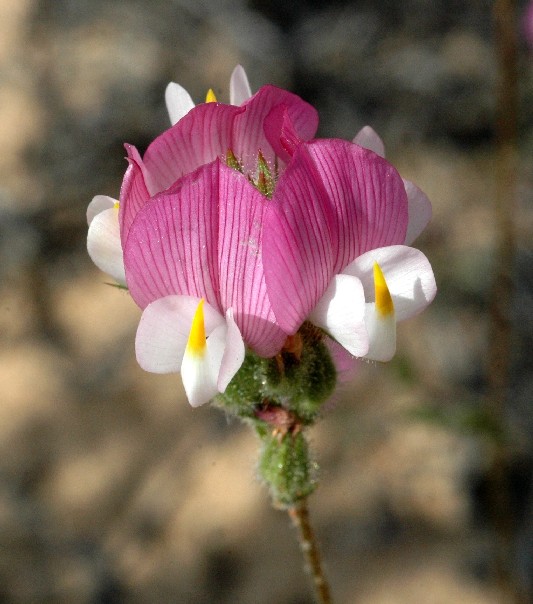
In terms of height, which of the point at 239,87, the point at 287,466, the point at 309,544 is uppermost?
the point at 239,87

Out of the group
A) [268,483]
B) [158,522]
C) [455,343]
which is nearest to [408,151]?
[455,343]

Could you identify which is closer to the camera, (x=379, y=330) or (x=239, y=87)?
(x=379, y=330)

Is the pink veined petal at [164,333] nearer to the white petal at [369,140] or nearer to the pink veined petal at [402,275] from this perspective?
the pink veined petal at [402,275]

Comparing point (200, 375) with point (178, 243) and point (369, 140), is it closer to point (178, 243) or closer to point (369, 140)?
point (178, 243)

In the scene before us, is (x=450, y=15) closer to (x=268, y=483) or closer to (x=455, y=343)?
(x=455, y=343)

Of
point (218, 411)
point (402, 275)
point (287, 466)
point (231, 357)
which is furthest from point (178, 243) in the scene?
point (218, 411)

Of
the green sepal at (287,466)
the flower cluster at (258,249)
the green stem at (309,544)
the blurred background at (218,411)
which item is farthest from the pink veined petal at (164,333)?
the blurred background at (218,411)

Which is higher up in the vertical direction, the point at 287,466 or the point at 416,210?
the point at 416,210
